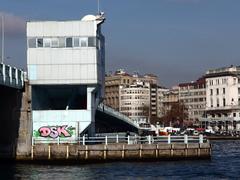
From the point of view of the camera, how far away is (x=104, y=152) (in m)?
78.6

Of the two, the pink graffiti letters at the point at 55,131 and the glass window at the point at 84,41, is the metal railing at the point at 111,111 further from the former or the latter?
the glass window at the point at 84,41

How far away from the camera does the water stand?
2485 inches

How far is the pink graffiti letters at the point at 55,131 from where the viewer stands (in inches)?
3206

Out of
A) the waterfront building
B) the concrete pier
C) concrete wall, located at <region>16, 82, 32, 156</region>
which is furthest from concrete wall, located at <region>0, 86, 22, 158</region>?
the concrete pier

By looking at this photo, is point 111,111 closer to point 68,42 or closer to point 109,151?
point 68,42

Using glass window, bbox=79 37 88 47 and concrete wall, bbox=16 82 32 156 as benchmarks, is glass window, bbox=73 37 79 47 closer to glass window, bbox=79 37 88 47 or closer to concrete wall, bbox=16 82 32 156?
glass window, bbox=79 37 88 47

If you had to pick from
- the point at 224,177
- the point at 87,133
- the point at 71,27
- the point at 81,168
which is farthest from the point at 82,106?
the point at 224,177

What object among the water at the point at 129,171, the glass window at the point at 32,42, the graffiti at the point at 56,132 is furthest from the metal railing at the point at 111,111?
the water at the point at 129,171

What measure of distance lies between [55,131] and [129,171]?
17017 millimetres

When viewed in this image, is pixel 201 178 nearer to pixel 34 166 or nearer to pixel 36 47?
pixel 34 166

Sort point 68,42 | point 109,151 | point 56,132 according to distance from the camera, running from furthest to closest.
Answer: point 68,42, point 56,132, point 109,151

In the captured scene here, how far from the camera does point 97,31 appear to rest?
83.1m

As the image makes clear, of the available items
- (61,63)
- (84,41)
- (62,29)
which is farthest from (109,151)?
(62,29)

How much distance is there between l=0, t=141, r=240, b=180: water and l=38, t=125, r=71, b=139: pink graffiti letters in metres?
6.88
